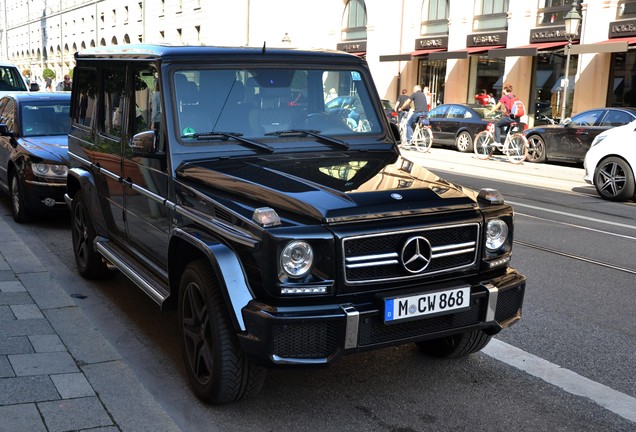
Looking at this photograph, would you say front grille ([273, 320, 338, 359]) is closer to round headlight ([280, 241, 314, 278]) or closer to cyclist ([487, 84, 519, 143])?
round headlight ([280, 241, 314, 278])

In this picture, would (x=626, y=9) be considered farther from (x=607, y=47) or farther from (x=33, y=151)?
(x=33, y=151)

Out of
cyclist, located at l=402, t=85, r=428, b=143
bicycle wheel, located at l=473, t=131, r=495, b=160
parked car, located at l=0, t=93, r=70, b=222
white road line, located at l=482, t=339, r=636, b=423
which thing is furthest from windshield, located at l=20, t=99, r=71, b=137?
cyclist, located at l=402, t=85, r=428, b=143

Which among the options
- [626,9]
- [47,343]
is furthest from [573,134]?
[47,343]

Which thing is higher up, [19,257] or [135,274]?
[135,274]

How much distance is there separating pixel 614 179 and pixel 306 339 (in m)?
10.5

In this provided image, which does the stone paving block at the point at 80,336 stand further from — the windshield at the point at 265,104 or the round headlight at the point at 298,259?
the round headlight at the point at 298,259

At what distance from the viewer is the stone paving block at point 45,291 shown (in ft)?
18.9

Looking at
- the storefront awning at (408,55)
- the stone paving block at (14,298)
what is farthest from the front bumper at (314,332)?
the storefront awning at (408,55)

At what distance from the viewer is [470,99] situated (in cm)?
3225

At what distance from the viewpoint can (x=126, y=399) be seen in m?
4.06

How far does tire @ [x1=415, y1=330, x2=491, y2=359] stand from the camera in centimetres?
457

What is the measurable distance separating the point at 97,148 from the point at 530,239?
5068 millimetres

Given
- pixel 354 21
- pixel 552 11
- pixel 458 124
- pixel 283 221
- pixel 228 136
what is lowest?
pixel 458 124

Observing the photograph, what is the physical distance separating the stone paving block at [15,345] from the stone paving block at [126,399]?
491 mm
